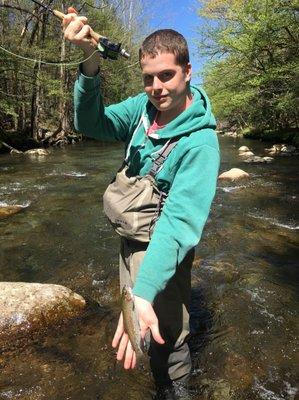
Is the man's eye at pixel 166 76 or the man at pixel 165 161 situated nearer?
the man at pixel 165 161

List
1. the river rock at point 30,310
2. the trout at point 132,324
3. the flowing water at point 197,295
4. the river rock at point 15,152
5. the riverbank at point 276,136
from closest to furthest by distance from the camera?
the trout at point 132,324 < the flowing water at point 197,295 < the river rock at point 30,310 < the river rock at point 15,152 < the riverbank at point 276,136

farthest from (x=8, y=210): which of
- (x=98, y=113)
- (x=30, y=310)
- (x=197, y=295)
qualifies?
(x=98, y=113)

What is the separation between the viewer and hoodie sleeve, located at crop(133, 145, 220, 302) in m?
1.98

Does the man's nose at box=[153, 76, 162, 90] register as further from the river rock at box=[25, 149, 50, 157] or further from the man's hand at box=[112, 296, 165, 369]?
the river rock at box=[25, 149, 50, 157]

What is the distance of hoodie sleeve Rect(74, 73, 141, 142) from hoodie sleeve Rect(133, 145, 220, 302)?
2.36 ft

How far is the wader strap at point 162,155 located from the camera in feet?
7.69

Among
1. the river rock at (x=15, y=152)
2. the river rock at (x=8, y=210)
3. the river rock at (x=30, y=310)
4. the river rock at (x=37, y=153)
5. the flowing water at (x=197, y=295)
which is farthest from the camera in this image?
the river rock at (x=15, y=152)

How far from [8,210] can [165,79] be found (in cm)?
772

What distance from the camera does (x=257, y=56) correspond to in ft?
77.6

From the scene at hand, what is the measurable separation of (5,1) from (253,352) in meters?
23.9

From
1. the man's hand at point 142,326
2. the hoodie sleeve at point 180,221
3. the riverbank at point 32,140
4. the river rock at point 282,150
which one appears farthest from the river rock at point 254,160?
the man's hand at point 142,326

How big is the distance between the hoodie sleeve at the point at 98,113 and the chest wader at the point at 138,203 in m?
0.37

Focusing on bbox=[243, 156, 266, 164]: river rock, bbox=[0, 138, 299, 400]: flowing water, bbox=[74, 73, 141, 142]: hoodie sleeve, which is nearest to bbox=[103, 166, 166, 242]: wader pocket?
bbox=[74, 73, 141, 142]: hoodie sleeve

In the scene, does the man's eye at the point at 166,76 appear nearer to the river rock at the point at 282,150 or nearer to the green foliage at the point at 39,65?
the green foliage at the point at 39,65
